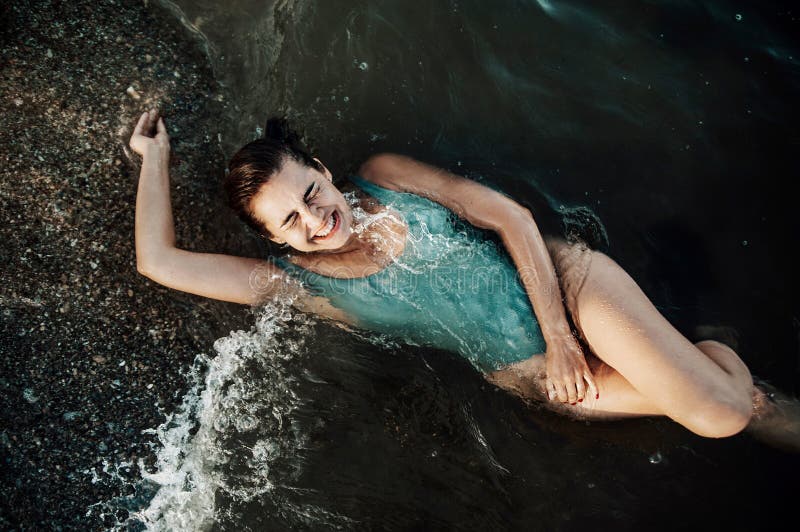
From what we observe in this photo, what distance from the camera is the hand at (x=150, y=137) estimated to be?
3.92 m

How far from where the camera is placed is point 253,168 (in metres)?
3.36

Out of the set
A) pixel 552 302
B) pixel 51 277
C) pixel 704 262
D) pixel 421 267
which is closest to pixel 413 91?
pixel 421 267

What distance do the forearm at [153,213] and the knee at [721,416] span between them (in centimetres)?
321

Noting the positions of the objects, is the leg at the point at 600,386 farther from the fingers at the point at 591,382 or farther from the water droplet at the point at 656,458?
the water droplet at the point at 656,458

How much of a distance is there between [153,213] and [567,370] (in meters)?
2.74

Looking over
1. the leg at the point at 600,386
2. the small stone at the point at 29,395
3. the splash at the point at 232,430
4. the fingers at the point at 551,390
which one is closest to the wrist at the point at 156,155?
the splash at the point at 232,430

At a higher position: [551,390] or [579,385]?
[579,385]

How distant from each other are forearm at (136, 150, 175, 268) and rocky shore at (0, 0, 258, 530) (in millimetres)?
409

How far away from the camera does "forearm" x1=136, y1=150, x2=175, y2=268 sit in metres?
3.65

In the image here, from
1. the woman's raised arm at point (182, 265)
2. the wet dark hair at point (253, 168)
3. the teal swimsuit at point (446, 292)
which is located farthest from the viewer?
the teal swimsuit at point (446, 292)

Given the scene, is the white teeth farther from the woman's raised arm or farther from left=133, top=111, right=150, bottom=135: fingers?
left=133, top=111, right=150, bottom=135: fingers

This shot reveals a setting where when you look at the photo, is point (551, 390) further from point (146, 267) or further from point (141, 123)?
point (141, 123)

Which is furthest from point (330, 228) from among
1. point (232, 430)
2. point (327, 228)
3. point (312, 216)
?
point (232, 430)

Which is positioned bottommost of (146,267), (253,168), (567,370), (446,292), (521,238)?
(146,267)
